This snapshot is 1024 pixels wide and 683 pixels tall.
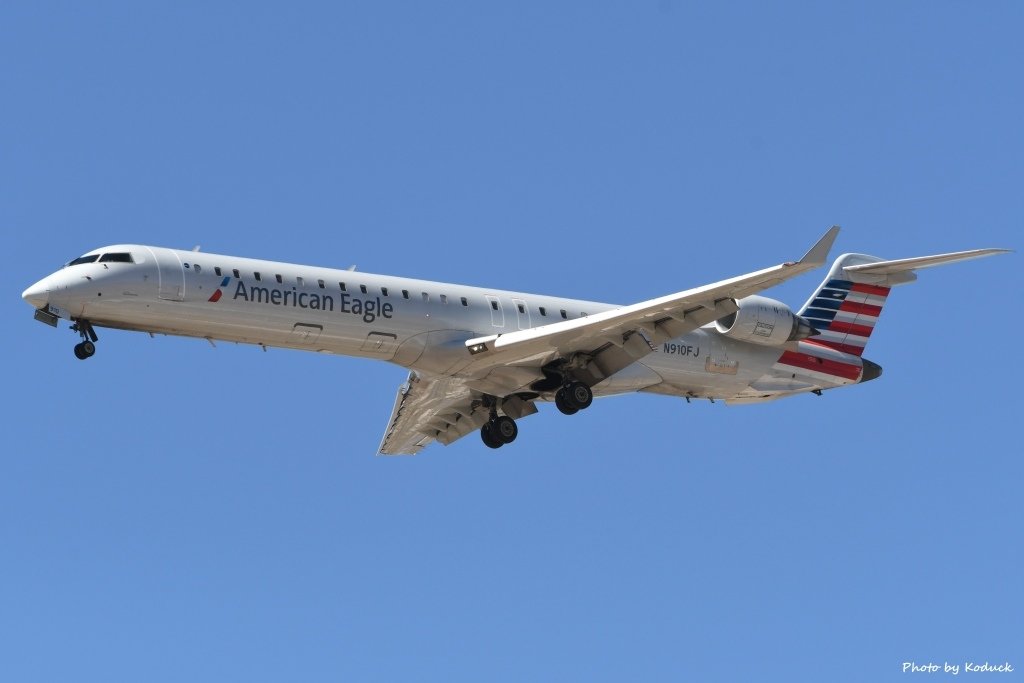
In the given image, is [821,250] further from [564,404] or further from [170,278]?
[170,278]

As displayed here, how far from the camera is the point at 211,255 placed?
93.0ft

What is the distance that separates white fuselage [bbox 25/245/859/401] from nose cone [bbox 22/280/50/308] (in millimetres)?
17

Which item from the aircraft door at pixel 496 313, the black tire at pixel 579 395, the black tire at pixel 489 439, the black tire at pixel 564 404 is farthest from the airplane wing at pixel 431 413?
the black tire at pixel 579 395

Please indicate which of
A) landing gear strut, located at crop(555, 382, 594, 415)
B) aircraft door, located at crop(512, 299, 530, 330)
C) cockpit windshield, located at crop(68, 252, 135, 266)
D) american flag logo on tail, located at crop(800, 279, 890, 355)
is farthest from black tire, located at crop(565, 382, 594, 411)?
cockpit windshield, located at crop(68, 252, 135, 266)

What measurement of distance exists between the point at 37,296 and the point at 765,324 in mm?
14032

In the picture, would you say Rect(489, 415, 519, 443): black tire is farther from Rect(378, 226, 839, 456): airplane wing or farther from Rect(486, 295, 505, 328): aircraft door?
Rect(486, 295, 505, 328): aircraft door

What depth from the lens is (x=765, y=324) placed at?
1254 inches

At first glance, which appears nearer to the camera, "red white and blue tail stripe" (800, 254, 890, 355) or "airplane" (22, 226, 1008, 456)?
"airplane" (22, 226, 1008, 456)

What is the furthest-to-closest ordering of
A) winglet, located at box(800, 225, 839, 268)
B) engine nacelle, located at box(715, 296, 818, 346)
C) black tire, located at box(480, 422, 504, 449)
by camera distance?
1. black tire, located at box(480, 422, 504, 449)
2. engine nacelle, located at box(715, 296, 818, 346)
3. winglet, located at box(800, 225, 839, 268)

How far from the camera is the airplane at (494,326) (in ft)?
90.7

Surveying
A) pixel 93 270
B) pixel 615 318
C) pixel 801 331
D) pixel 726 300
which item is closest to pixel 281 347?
pixel 93 270

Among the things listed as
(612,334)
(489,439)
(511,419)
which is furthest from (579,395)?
(489,439)

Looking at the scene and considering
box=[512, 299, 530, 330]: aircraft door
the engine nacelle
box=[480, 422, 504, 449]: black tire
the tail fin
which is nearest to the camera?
box=[512, 299, 530, 330]: aircraft door

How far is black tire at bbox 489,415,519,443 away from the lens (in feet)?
105
